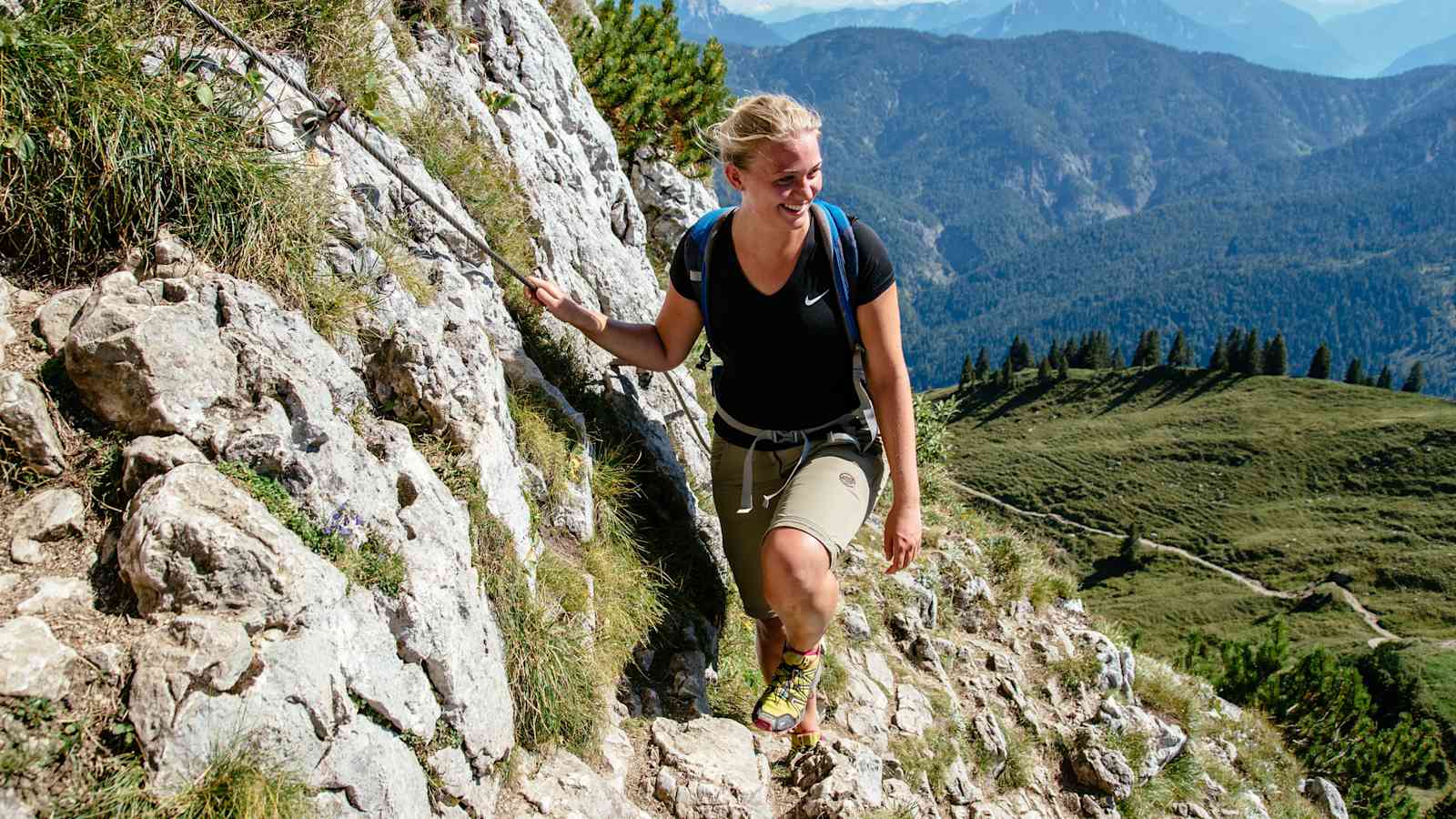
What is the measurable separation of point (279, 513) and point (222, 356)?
70cm

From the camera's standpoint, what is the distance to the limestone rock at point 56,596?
2.83 metres

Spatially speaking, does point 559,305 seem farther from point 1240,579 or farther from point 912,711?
point 1240,579

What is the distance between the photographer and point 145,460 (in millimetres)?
3221

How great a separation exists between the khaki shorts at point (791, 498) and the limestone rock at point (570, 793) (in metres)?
1.37

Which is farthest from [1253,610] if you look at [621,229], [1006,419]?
[621,229]

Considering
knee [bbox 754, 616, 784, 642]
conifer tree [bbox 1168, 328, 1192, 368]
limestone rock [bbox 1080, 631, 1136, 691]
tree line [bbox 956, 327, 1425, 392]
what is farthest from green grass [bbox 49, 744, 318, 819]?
conifer tree [bbox 1168, 328, 1192, 368]

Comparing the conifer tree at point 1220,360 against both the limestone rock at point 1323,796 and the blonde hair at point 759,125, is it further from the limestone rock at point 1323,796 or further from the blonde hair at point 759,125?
the blonde hair at point 759,125

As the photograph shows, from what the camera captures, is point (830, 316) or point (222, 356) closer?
point (222, 356)

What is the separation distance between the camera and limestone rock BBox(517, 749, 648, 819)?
12.9 ft

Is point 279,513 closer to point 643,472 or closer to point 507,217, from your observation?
point 643,472

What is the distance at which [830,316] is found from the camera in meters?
4.54

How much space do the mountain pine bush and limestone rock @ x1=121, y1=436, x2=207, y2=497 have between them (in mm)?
8779

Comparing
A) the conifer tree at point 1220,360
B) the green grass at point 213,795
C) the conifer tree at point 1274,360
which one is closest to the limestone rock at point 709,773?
the green grass at point 213,795

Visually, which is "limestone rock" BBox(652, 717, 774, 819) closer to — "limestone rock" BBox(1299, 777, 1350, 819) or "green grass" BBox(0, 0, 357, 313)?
"green grass" BBox(0, 0, 357, 313)
